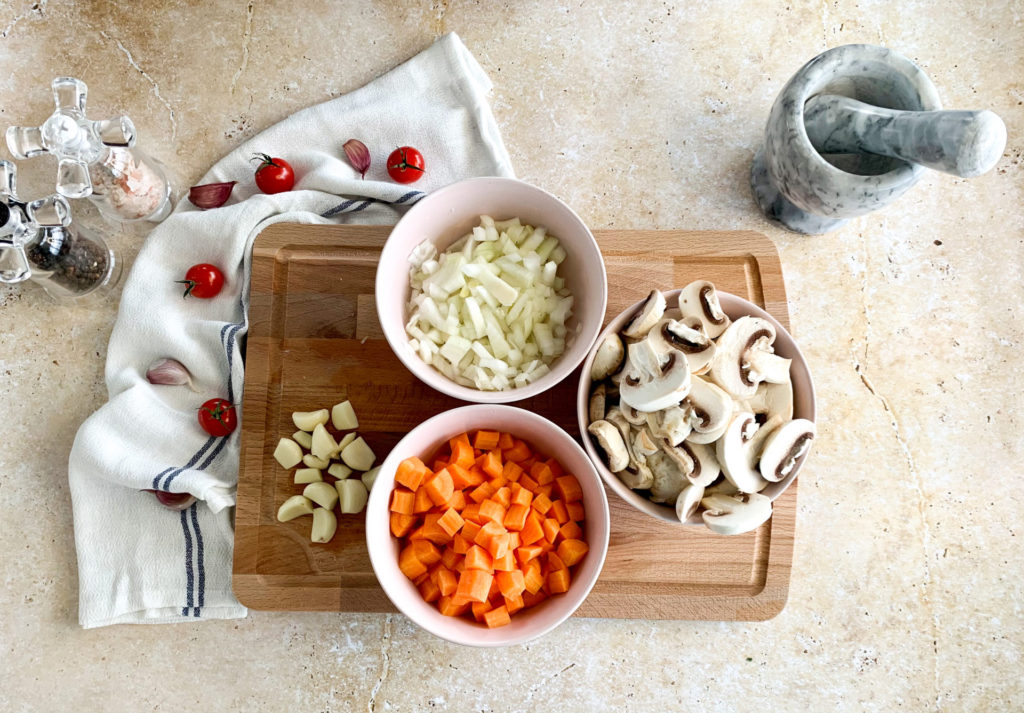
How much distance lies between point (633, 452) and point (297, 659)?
93 centimetres

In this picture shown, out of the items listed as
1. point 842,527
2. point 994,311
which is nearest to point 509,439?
point 842,527

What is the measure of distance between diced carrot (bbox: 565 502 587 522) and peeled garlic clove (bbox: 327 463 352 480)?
1.56ft

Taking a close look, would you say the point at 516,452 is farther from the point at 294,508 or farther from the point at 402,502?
the point at 294,508

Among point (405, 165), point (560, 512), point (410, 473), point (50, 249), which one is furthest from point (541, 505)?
Result: point (50, 249)

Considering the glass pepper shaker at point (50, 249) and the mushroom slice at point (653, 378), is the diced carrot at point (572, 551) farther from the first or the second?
the glass pepper shaker at point (50, 249)

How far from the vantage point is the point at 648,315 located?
129 cm

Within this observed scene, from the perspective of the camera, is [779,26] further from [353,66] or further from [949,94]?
[353,66]

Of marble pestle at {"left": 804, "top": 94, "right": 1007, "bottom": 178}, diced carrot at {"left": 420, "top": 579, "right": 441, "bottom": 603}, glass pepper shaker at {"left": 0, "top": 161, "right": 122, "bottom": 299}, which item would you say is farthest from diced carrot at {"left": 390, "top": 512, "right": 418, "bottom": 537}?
marble pestle at {"left": 804, "top": 94, "right": 1007, "bottom": 178}

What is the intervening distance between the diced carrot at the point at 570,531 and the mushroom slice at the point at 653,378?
26cm

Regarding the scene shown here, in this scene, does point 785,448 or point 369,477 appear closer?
point 785,448

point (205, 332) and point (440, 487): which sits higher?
point (205, 332)

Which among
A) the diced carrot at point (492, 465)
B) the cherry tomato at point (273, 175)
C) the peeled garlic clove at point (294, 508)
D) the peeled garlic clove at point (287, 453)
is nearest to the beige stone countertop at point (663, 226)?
the cherry tomato at point (273, 175)

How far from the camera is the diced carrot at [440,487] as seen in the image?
1.30 meters

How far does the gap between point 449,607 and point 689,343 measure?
2.15 ft
